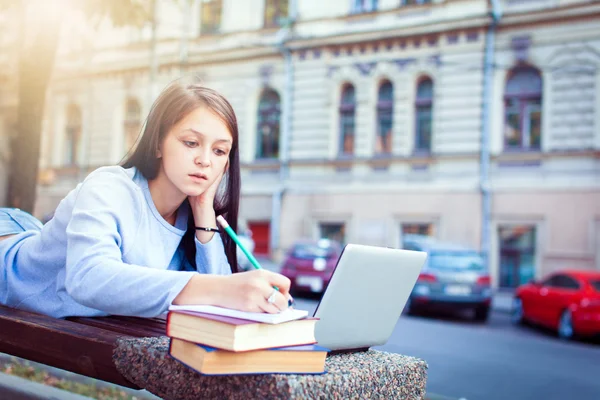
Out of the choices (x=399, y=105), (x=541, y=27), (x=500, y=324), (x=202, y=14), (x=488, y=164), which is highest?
(x=202, y=14)

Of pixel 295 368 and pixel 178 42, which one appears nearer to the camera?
pixel 295 368

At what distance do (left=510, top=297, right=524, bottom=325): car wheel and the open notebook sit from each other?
12.1 metres

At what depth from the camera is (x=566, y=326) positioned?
10.9 m

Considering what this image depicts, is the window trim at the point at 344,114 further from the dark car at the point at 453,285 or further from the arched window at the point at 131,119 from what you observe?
the arched window at the point at 131,119

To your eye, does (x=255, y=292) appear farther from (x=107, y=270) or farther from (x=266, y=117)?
(x=266, y=117)

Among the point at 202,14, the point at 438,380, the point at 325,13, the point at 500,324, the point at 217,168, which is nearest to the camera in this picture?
the point at 217,168

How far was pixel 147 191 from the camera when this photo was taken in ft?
6.61

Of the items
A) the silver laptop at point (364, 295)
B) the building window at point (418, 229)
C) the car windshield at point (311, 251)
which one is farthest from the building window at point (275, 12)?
the silver laptop at point (364, 295)

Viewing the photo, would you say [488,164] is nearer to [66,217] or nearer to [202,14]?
[202,14]

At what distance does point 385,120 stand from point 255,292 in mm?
17745

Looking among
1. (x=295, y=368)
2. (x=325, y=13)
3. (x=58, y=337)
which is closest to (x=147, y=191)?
(x=58, y=337)

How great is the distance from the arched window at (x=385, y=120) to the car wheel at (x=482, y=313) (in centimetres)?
696

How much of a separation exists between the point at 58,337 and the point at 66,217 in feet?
1.30

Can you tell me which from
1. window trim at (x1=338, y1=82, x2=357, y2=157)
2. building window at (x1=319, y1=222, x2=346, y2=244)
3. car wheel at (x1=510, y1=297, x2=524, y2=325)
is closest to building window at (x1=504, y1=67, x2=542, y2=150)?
window trim at (x1=338, y1=82, x2=357, y2=157)
